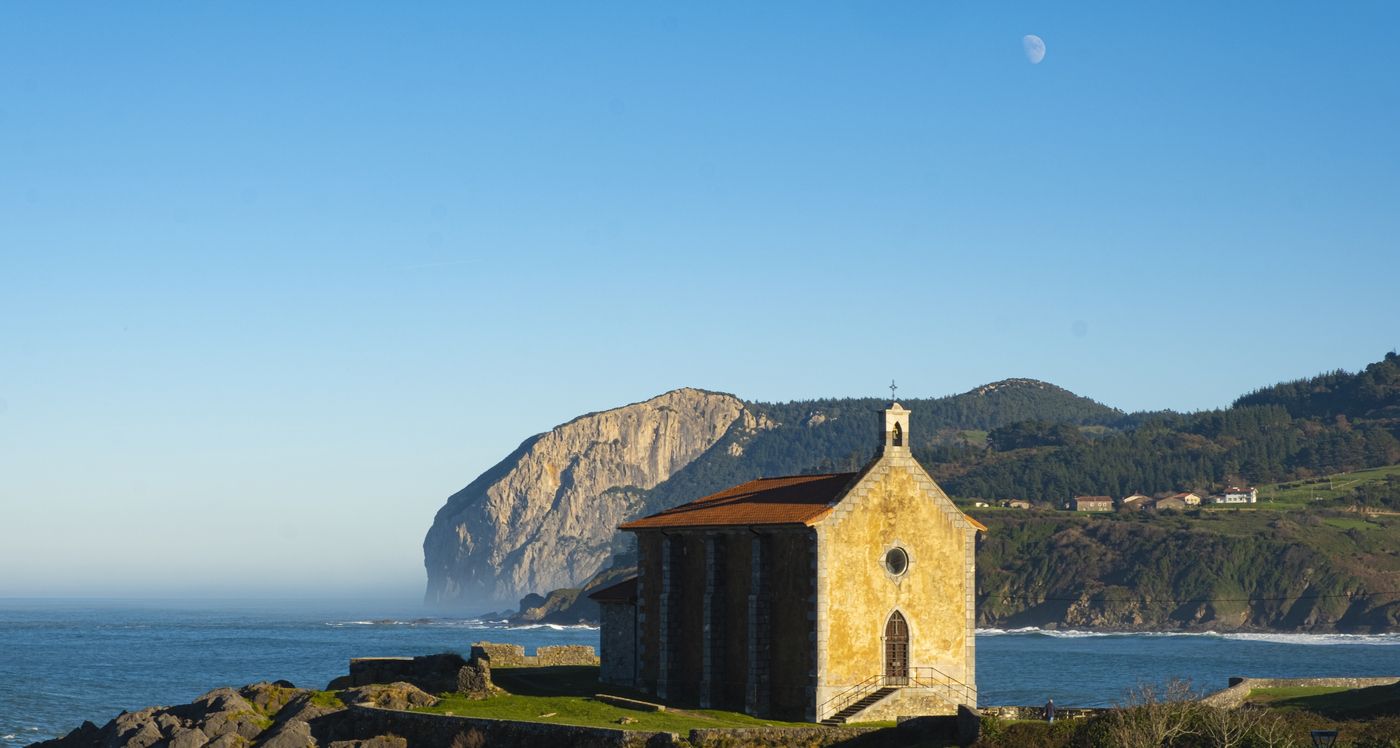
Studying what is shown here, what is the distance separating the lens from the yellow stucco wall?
46312 mm

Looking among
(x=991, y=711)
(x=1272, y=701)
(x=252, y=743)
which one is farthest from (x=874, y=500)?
(x=252, y=743)

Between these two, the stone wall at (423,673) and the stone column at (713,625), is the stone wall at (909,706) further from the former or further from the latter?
the stone wall at (423,673)

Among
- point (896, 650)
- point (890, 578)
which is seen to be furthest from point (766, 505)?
point (896, 650)

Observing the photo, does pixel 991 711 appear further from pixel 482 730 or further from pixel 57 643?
pixel 57 643

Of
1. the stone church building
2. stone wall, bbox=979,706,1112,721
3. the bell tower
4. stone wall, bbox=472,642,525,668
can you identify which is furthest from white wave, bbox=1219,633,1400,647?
stone wall, bbox=979,706,1112,721

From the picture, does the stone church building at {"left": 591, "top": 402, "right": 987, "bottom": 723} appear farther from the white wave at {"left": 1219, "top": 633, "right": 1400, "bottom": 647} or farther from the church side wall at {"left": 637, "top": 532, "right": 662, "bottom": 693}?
the white wave at {"left": 1219, "top": 633, "right": 1400, "bottom": 647}

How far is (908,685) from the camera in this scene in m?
47.2

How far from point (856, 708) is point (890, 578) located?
3.93 meters

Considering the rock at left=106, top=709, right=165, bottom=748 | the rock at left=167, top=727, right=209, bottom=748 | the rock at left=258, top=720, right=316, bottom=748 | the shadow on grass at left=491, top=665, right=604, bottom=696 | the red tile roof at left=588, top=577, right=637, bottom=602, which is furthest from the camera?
the red tile roof at left=588, top=577, right=637, bottom=602

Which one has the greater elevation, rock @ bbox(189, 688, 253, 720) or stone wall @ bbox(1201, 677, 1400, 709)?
stone wall @ bbox(1201, 677, 1400, 709)

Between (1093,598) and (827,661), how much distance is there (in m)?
157

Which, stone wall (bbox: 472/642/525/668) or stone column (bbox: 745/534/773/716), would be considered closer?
stone column (bbox: 745/534/773/716)

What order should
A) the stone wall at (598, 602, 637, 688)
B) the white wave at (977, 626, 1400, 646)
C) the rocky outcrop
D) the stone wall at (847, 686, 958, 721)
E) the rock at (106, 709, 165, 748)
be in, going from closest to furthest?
the stone wall at (847, 686, 958, 721) → the rocky outcrop → the rock at (106, 709, 165, 748) → the stone wall at (598, 602, 637, 688) → the white wave at (977, 626, 1400, 646)

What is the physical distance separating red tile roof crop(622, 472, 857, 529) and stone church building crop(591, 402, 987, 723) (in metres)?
0.09
